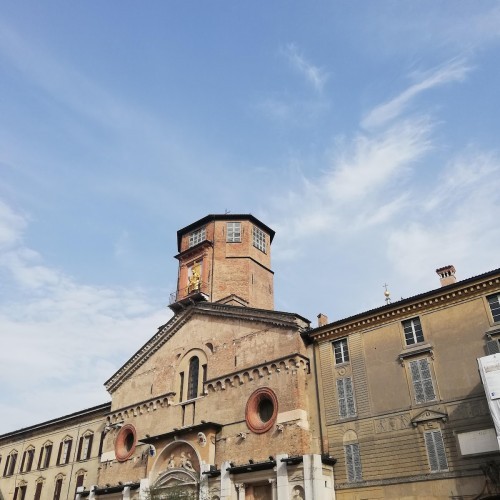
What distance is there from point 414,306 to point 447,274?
3291mm

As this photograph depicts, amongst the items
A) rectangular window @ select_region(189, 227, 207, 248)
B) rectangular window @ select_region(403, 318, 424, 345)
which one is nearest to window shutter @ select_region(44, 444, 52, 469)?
rectangular window @ select_region(189, 227, 207, 248)

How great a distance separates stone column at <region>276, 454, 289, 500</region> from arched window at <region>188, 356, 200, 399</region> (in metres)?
8.19

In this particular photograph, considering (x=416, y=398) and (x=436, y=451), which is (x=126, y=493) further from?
(x=436, y=451)

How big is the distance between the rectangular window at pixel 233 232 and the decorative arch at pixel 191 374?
9623mm

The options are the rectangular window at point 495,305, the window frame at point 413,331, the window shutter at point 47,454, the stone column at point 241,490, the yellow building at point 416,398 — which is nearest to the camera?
the yellow building at point 416,398

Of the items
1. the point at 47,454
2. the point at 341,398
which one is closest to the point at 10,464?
the point at 47,454

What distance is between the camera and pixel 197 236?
3991cm

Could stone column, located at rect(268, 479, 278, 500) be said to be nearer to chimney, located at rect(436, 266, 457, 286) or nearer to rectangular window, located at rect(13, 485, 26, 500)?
chimney, located at rect(436, 266, 457, 286)

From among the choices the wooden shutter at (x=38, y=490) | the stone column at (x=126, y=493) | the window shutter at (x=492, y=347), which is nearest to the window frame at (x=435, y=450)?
the window shutter at (x=492, y=347)

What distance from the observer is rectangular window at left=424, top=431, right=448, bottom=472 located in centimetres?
2069

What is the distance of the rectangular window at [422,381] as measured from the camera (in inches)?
870

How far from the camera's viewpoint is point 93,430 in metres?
37.6

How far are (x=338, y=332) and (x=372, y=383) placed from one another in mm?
3179

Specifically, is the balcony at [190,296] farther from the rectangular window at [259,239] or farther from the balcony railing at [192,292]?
the rectangular window at [259,239]
